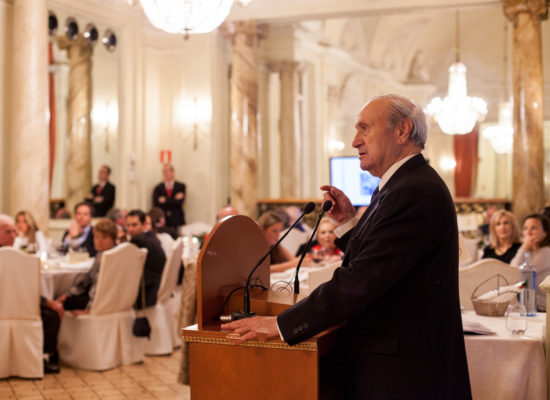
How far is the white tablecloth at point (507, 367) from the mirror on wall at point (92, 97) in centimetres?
923

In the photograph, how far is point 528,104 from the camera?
10.5m

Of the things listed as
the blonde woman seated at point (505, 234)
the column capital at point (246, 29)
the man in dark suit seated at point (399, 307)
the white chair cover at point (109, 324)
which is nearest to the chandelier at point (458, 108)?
the column capital at point (246, 29)

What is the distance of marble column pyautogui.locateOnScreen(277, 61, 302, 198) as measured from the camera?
13.8 meters

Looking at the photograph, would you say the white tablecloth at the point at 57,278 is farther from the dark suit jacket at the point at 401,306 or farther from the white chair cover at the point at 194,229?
the dark suit jacket at the point at 401,306

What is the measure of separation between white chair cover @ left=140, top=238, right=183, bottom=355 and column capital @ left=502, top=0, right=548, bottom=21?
6.27m

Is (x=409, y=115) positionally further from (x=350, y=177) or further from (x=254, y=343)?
(x=350, y=177)

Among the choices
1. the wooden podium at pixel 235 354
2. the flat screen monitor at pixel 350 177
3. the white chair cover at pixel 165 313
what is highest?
the flat screen monitor at pixel 350 177

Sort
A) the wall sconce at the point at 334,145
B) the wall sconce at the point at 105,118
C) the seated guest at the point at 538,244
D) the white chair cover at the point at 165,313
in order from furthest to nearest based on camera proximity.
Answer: the wall sconce at the point at 334,145 < the wall sconce at the point at 105,118 < the white chair cover at the point at 165,313 < the seated guest at the point at 538,244

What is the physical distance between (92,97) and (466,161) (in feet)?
39.7

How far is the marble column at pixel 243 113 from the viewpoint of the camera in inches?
456

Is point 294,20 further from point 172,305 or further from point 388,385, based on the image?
point 388,385

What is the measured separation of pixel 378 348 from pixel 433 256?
0.29m

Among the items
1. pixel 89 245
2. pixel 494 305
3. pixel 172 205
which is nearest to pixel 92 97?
pixel 172 205

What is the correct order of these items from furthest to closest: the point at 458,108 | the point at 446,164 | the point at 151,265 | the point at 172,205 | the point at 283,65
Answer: the point at 446,164 < the point at 283,65 < the point at 172,205 < the point at 458,108 < the point at 151,265
